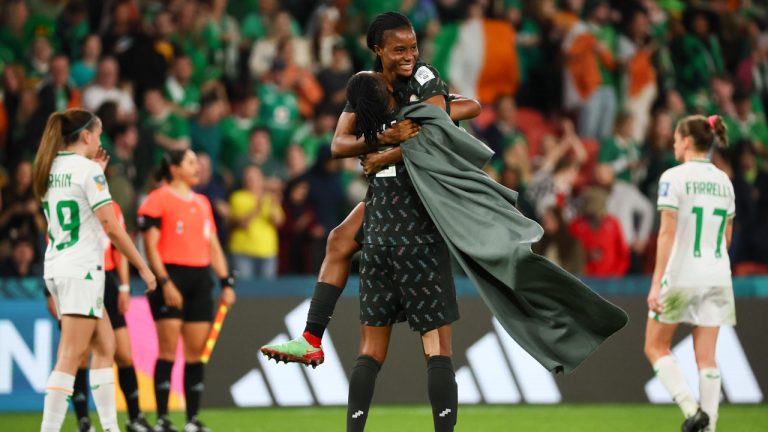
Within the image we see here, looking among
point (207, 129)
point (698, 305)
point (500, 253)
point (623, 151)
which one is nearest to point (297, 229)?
point (207, 129)

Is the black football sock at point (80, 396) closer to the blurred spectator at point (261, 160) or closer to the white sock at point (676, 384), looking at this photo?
the white sock at point (676, 384)

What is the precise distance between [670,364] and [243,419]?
3.93 meters

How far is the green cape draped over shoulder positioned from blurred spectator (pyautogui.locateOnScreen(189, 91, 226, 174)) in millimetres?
7727

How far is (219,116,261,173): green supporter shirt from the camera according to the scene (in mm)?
14305

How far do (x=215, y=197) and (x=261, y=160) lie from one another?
808 mm

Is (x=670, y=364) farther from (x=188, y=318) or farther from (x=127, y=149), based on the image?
(x=127, y=149)

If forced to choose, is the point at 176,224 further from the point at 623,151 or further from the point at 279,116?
the point at 623,151

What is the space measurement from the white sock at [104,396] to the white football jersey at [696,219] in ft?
12.4

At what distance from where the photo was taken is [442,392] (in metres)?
6.62

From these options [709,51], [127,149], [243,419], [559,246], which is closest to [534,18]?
[709,51]

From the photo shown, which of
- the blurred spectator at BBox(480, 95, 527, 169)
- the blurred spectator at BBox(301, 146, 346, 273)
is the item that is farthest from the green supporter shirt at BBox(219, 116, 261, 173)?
the blurred spectator at BBox(480, 95, 527, 169)

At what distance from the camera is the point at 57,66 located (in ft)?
45.0

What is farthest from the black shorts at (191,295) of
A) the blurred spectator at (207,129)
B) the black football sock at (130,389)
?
the blurred spectator at (207,129)

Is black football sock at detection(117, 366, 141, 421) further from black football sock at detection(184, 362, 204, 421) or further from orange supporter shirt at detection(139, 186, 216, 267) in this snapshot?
orange supporter shirt at detection(139, 186, 216, 267)
